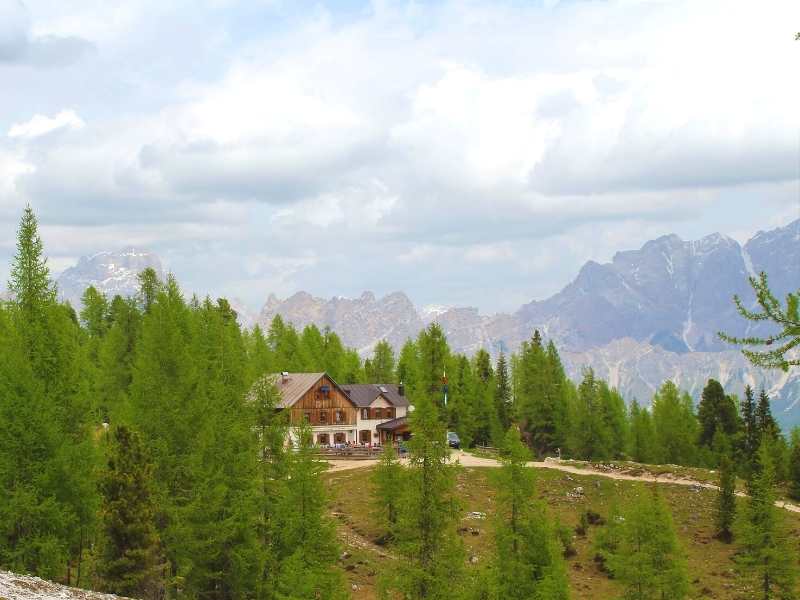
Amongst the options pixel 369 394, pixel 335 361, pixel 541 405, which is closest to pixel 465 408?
pixel 541 405

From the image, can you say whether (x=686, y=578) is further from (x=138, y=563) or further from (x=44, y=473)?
(x=44, y=473)

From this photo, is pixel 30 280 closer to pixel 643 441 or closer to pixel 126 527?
pixel 126 527

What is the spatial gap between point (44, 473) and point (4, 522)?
89.3 inches

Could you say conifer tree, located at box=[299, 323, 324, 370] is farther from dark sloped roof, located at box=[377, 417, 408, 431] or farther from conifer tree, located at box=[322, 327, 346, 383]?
dark sloped roof, located at box=[377, 417, 408, 431]

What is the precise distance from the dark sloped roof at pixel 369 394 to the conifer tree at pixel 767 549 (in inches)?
1930

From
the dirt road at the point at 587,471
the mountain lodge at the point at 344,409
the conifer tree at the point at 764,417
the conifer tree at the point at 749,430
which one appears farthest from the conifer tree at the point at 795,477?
the mountain lodge at the point at 344,409

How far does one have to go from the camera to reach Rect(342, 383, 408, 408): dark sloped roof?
9544cm

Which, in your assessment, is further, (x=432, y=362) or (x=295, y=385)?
(x=295, y=385)

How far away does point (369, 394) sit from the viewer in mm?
96438

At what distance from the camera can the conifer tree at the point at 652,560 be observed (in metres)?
46.6

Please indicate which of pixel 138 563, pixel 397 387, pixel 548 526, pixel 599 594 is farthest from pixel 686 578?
pixel 397 387

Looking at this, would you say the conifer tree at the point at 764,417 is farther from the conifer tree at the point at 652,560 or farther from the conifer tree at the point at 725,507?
the conifer tree at the point at 652,560

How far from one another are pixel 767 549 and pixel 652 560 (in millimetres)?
9518

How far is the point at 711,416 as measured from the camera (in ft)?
323
